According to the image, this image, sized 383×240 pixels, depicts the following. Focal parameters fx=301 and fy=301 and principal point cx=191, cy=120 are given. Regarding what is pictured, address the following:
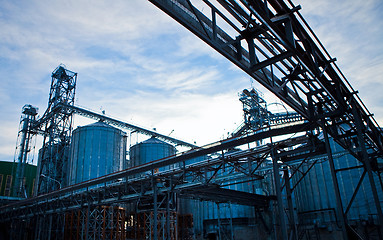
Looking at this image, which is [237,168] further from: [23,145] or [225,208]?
[23,145]

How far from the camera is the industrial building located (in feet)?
29.0

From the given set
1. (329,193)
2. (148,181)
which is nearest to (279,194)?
(148,181)

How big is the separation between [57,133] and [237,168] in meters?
24.6

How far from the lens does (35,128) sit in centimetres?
3841

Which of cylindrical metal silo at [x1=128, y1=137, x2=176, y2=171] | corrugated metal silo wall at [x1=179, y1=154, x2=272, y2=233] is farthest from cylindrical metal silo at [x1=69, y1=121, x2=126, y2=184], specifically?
corrugated metal silo wall at [x1=179, y1=154, x2=272, y2=233]

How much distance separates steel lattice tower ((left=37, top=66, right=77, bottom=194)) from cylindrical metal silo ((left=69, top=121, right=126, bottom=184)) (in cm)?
281

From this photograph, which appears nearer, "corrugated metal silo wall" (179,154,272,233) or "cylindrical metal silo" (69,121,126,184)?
"corrugated metal silo wall" (179,154,272,233)

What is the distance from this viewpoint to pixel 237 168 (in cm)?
1741

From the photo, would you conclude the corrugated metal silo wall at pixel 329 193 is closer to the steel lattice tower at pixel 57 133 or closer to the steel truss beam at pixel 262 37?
the steel truss beam at pixel 262 37

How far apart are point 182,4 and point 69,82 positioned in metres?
32.7

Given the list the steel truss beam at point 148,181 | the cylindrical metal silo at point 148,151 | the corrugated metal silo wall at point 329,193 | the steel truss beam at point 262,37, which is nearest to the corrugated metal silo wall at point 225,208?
the corrugated metal silo wall at point 329,193

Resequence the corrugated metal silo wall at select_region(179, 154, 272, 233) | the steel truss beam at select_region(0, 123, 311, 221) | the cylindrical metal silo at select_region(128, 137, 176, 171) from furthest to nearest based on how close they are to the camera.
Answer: the cylindrical metal silo at select_region(128, 137, 176, 171) → the corrugated metal silo wall at select_region(179, 154, 272, 233) → the steel truss beam at select_region(0, 123, 311, 221)

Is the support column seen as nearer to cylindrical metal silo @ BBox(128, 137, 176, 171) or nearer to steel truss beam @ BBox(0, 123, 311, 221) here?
steel truss beam @ BBox(0, 123, 311, 221)

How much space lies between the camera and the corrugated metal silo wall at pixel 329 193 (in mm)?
19719
